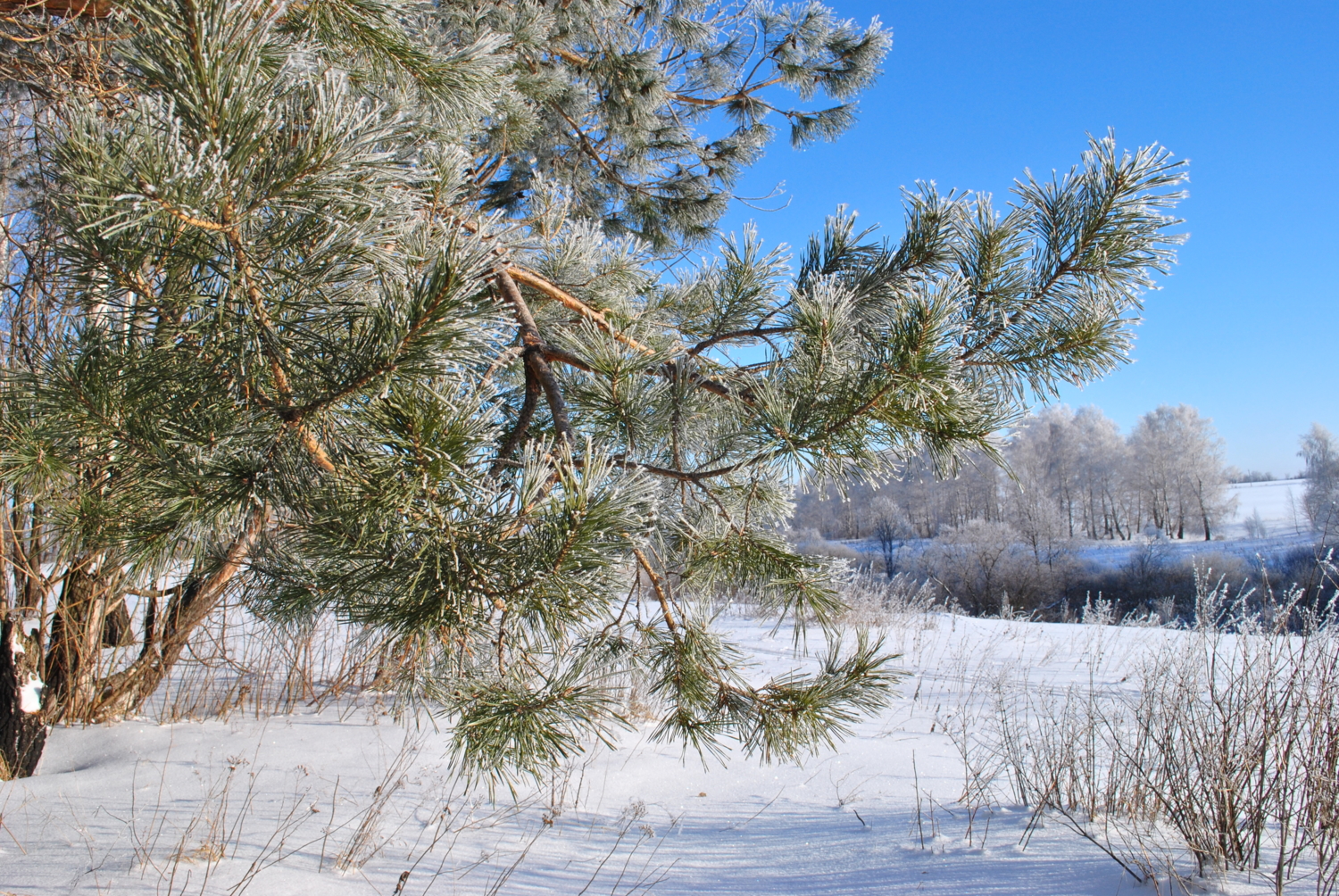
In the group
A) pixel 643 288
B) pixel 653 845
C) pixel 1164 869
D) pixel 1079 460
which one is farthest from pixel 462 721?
pixel 1079 460

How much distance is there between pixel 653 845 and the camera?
2.31m

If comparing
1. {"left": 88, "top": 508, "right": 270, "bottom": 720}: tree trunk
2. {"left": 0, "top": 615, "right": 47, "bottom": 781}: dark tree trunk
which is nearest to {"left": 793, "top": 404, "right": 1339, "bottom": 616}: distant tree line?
{"left": 88, "top": 508, "right": 270, "bottom": 720}: tree trunk

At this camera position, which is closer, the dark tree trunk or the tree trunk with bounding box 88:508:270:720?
the dark tree trunk

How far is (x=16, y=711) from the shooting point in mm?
2506

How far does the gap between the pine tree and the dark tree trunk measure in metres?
1.77

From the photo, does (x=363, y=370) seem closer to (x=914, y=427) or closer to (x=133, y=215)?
(x=133, y=215)

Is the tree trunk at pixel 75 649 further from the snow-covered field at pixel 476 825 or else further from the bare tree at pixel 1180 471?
the bare tree at pixel 1180 471

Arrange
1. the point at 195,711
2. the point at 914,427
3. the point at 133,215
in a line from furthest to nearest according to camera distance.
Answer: the point at 195,711 < the point at 914,427 < the point at 133,215

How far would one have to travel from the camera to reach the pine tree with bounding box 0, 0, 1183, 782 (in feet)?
2.31

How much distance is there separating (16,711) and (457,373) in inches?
115

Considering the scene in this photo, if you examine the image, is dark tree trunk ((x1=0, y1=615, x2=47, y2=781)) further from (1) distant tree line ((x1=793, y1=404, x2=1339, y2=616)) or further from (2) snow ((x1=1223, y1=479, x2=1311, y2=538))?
(2) snow ((x1=1223, y1=479, x2=1311, y2=538))

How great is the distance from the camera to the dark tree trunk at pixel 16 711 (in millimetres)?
2480

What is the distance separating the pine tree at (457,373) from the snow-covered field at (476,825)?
0.60 m

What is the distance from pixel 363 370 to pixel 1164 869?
7.82 ft
